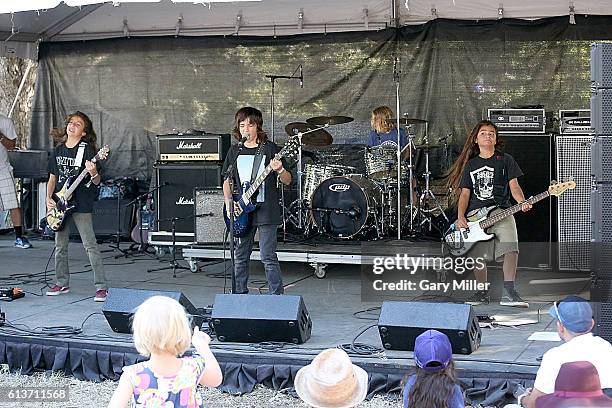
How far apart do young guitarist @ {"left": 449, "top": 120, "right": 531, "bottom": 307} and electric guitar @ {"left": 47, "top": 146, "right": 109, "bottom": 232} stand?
3089 mm

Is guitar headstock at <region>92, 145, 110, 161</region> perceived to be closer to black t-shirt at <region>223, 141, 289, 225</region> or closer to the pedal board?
black t-shirt at <region>223, 141, 289, 225</region>

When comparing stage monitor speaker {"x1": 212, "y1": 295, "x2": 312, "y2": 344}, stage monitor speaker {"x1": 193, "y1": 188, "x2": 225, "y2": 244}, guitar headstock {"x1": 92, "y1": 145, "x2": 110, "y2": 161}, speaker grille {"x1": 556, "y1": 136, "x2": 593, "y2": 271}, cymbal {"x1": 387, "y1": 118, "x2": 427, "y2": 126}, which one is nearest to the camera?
stage monitor speaker {"x1": 212, "y1": 295, "x2": 312, "y2": 344}

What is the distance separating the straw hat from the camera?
3.27m

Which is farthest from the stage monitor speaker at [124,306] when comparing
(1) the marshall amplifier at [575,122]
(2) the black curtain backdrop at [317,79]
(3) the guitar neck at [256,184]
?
(2) the black curtain backdrop at [317,79]

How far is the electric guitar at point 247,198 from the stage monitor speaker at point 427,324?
170 centimetres

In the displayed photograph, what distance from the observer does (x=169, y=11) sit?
37.1ft

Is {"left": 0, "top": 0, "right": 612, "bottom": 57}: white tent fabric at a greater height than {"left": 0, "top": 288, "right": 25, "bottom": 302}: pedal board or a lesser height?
greater

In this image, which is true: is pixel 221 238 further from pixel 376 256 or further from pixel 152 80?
pixel 152 80

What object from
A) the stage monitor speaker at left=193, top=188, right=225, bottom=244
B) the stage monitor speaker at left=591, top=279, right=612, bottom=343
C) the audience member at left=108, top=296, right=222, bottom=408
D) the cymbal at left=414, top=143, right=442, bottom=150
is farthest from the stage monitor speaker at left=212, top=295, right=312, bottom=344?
the cymbal at left=414, top=143, right=442, bottom=150

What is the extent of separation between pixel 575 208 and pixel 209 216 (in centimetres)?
378

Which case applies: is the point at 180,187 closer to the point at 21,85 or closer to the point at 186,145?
the point at 186,145

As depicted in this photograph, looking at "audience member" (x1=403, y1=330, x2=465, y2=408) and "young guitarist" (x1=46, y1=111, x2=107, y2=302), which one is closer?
"audience member" (x1=403, y1=330, x2=465, y2=408)

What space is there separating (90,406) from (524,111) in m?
5.79

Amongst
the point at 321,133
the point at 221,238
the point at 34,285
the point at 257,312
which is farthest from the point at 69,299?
the point at 321,133
